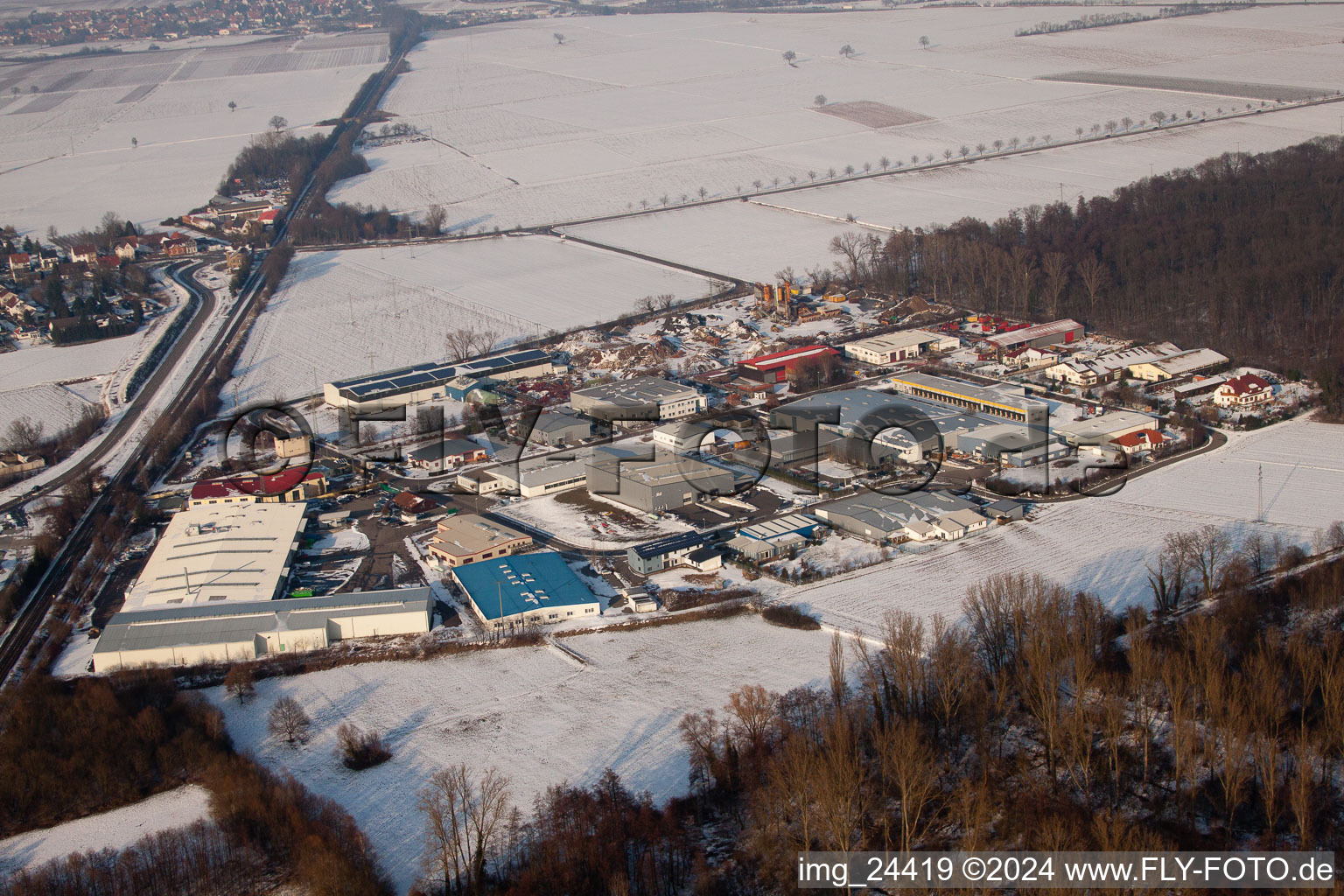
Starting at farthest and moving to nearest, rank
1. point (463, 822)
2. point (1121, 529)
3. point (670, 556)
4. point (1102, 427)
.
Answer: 1. point (1102, 427)
2. point (1121, 529)
3. point (670, 556)
4. point (463, 822)

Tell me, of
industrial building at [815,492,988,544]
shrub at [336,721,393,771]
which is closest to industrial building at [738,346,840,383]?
industrial building at [815,492,988,544]

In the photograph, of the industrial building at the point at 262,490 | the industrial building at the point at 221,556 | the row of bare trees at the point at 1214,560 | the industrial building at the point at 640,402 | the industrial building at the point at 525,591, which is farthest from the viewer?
the industrial building at the point at 640,402

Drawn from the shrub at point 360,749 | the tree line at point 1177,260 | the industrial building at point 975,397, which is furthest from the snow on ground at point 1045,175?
the shrub at point 360,749

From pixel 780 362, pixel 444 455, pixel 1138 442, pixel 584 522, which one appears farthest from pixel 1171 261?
pixel 444 455

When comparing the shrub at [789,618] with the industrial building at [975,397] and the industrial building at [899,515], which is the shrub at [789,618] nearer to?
the industrial building at [899,515]

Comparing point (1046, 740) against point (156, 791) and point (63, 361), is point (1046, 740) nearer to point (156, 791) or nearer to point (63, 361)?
point (156, 791)

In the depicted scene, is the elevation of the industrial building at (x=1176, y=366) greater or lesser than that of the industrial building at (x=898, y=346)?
lesser
